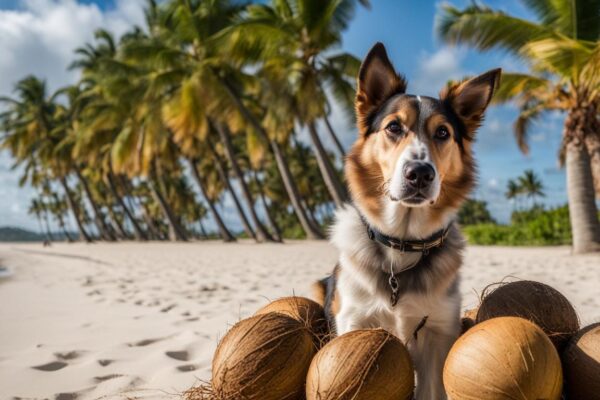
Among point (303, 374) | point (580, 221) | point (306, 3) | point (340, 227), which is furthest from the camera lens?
point (306, 3)

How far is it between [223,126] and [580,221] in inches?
712

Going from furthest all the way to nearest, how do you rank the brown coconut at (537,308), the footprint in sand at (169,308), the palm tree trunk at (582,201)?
the palm tree trunk at (582,201) → the footprint in sand at (169,308) → the brown coconut at (537,308)

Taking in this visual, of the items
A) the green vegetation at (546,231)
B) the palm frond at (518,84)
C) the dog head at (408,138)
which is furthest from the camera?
the green vegetation at (546,231)

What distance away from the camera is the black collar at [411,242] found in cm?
257

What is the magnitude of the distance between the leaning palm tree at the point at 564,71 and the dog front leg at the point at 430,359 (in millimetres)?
11443

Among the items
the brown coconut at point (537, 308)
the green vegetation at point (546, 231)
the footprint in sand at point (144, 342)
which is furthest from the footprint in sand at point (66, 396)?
the green vegetation at point (546, 231)

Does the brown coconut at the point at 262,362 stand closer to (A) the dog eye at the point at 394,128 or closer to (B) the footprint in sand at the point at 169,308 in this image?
(A) the dog eye at the point at 394,128

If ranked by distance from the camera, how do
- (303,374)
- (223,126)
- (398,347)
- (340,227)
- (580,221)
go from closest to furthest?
(398,347), (303,374), (340,227), (580,221), (223,126)

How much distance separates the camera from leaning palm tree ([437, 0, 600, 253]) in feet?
40.2

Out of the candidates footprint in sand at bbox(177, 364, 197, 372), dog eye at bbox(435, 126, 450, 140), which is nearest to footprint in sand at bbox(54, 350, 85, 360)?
footprint in sand at bbox(177, 364, 197, 372)

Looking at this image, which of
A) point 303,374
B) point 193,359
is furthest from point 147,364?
point 303,374

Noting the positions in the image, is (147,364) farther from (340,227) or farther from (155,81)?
(155,81)

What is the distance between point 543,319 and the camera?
236cm

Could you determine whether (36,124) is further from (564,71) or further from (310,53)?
(564,71)
